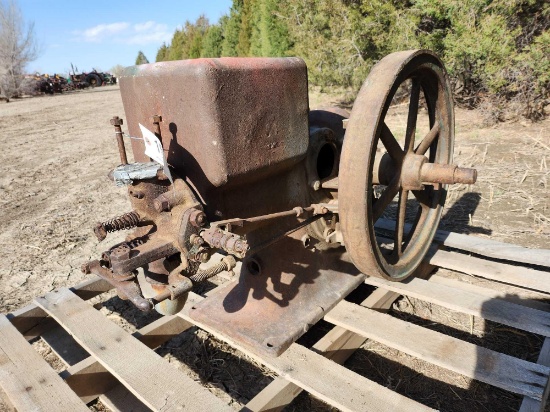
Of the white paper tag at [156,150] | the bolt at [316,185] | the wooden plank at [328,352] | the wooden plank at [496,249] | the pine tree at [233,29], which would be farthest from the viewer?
the pine tree at [233,29]

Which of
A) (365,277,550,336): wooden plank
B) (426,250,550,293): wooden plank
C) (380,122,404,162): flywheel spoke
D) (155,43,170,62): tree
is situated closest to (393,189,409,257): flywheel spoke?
(380,122,404,162): flywheel spoke

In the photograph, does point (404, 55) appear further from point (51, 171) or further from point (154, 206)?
point (51, 171)

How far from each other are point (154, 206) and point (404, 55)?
1.01 metres

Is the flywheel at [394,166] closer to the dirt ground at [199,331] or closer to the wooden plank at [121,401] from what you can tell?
the dirt ground at [199,331]

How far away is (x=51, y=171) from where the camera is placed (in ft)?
17.6

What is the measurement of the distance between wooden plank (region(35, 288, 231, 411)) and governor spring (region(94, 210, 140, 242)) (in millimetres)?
561

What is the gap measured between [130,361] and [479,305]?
1482mm

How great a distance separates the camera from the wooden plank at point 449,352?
1.38 meters

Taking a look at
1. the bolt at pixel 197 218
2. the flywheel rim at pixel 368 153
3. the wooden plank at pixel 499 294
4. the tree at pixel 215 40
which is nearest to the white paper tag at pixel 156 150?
the bolt at pixel 197 218

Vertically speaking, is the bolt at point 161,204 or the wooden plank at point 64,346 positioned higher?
the bolt at point 161,204

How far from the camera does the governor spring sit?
1.28 m

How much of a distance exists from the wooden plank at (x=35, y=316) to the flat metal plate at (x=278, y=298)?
0.68 m

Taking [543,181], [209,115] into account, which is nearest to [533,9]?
[543,181]

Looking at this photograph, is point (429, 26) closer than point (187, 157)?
No
